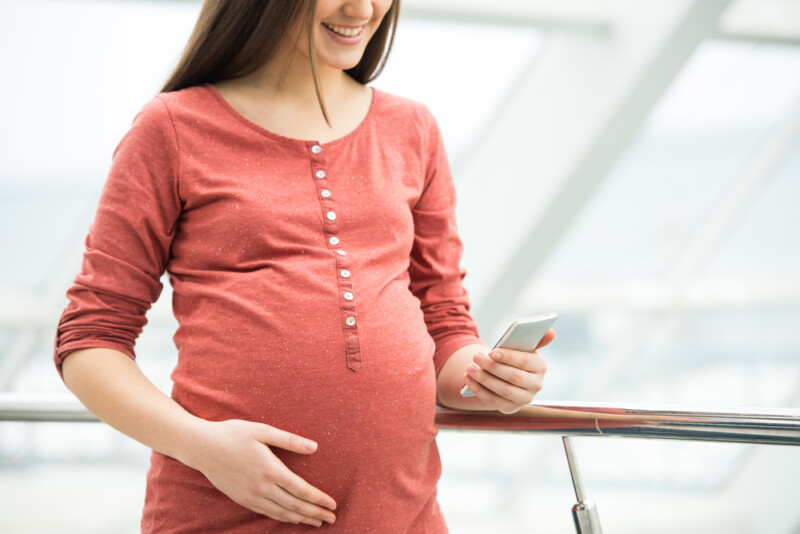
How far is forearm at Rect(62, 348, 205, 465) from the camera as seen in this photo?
0.96 meters

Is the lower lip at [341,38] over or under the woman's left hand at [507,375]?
over

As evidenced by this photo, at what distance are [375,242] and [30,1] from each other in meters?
2.41

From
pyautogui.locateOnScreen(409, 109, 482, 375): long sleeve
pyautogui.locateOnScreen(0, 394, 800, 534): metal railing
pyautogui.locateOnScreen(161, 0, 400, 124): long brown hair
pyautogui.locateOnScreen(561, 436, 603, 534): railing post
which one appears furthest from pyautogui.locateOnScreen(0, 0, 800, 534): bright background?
pyautogui.locateOnScreen(561, 436, 603, 534): railing post

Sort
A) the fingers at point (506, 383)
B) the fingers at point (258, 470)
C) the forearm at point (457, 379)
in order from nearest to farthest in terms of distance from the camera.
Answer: the fingers at point (258, 470)
the fingers at point (506, 383)
the forearm at point (457, 379)

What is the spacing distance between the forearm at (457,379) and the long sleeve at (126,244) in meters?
0.41

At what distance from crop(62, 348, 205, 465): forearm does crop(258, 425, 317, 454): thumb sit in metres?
0.08

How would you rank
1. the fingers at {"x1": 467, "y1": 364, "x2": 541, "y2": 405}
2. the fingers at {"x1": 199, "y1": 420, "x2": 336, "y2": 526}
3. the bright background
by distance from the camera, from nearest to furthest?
the fingers at {"x1": 199, "y1": 420, "x2": 336, "y2": 526} < the fingers at {"x1": 467, "y1": 364, "x2": 541, "y2": 405} < the bright background

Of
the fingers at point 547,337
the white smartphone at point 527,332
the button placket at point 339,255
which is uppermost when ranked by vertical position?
the button placket at point 339,255

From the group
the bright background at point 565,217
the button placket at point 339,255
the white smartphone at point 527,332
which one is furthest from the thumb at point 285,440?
the bright background at point 565,217

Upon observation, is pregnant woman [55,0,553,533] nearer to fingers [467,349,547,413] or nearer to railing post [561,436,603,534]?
fingers [467,349,547,413]

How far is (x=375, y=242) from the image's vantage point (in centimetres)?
109

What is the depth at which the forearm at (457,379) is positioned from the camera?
115 cm

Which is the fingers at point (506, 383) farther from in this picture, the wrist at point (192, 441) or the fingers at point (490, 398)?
the wrist at point (192, 441)

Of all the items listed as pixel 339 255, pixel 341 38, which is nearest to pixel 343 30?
pixel 341 38
